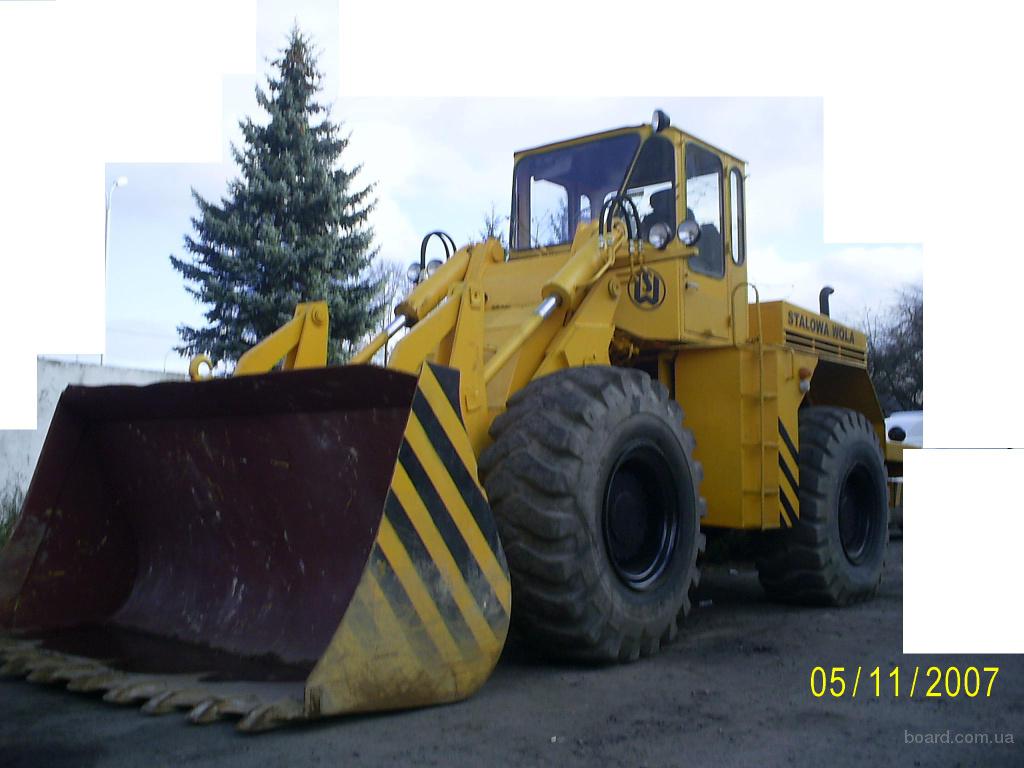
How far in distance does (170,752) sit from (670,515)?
9.08 feet

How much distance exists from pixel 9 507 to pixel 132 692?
17.2ft

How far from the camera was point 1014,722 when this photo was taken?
3.84 metres

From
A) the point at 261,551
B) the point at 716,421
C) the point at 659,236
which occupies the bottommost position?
the point at 261,551

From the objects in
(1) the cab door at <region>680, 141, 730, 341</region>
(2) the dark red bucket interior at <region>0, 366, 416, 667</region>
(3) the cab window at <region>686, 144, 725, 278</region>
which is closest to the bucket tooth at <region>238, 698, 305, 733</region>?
(2) the dark red bucket interior at <region>0, 366, 416, 667</region>

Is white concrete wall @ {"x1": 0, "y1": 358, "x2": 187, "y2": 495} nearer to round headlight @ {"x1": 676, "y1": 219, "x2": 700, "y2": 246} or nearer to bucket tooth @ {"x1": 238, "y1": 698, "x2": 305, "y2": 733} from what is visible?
round headlight @ {"x1": 676, "y1": 219, "x2": 700, "y2": 246}

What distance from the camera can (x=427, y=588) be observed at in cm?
362

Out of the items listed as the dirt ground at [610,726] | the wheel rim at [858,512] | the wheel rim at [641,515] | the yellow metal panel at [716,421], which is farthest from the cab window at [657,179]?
the dirt ground at [610,726]

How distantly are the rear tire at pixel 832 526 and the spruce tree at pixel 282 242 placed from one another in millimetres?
9794

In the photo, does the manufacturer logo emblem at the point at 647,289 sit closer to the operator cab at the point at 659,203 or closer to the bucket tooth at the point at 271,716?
the operator cab at the point at 659,203

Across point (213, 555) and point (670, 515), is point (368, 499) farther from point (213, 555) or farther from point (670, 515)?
point (670, 515)

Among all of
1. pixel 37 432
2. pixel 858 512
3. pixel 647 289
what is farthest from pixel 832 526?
pixel 37 432

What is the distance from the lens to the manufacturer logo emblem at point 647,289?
578cm

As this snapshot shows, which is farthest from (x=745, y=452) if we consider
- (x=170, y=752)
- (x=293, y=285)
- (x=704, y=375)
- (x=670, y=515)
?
(x=293, y=285)
